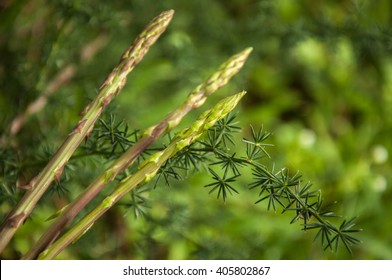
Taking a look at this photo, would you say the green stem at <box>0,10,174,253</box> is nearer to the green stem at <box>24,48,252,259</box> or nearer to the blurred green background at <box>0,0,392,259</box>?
the green stem at <box>24,48,252,259</box>

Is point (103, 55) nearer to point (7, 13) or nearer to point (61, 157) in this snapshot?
point (7, 13)

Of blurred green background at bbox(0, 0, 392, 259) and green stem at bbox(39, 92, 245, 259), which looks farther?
blurred green background at bbox(0, 0, 392, 259)

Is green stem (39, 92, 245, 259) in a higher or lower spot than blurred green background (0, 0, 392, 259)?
lower

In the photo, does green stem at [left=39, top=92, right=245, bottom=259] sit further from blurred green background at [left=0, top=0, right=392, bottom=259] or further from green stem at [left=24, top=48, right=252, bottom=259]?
blurred green background at [left=0, top=0, right=392, bottom=259]

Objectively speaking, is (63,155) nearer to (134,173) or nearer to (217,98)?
(134,173)

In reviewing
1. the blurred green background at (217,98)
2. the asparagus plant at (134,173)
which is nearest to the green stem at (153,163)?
the asparagus plant at (134,173)

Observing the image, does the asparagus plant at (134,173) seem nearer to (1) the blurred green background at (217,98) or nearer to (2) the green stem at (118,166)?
(2) the green stem at (118,166)

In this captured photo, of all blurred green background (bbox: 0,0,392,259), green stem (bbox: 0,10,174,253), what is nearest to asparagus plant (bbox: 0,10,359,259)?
green stem (bbox: 0,10,174,253)

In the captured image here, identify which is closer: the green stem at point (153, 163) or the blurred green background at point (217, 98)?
the green stem at point (153, 163)

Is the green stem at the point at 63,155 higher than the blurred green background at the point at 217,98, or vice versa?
the blurred green background at the point at 217,98
